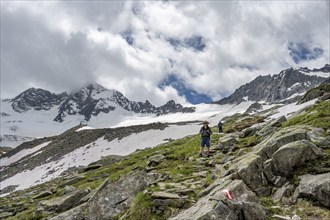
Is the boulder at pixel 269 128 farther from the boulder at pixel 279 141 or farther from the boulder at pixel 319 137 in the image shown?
the boulder at pixel 279 141

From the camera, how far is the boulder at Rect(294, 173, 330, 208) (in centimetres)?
1243

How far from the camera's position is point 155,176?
2041 cm

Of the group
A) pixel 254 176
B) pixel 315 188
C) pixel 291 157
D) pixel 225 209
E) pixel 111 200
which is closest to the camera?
pixel 225 209

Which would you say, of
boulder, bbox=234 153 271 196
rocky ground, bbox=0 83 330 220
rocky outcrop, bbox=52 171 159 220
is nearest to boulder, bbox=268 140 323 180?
rocky ground, bbox=0 83 330 220

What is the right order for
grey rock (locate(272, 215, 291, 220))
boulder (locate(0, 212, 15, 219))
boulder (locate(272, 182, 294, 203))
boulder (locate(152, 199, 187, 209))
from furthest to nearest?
boulder (locate(0, 212, 15, 219)) → boulder (locate(152, 199, 187, 209)) → boulder (locate(272, 182, 294, 203)) → grey rock (locate(272, 215, 291, 220))

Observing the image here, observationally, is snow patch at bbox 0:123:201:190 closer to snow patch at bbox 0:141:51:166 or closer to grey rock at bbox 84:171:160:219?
snow patch at bbox 0:141:51:166

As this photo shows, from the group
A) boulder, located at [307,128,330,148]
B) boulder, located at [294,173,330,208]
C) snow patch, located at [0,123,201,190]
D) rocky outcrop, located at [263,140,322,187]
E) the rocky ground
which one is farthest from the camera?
snow patch, located at [0,123,201,190]

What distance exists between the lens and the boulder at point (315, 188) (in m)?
12.4

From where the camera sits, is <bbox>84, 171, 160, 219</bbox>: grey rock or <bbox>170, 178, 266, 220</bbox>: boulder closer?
<bbox>170, 178, 266, 220</bbox>: boulder

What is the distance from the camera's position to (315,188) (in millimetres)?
12891

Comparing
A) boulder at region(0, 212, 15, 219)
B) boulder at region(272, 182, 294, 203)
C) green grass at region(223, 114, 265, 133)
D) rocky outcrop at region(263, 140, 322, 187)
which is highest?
green grass at region(223, 114, 265, 133)

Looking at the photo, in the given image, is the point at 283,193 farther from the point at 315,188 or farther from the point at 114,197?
the point at 114,197

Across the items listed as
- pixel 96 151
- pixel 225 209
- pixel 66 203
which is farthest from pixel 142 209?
pixel 96 151

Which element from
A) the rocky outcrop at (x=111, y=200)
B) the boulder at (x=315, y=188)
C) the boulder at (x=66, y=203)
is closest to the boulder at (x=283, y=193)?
the boulder at (x=315, y=188)
